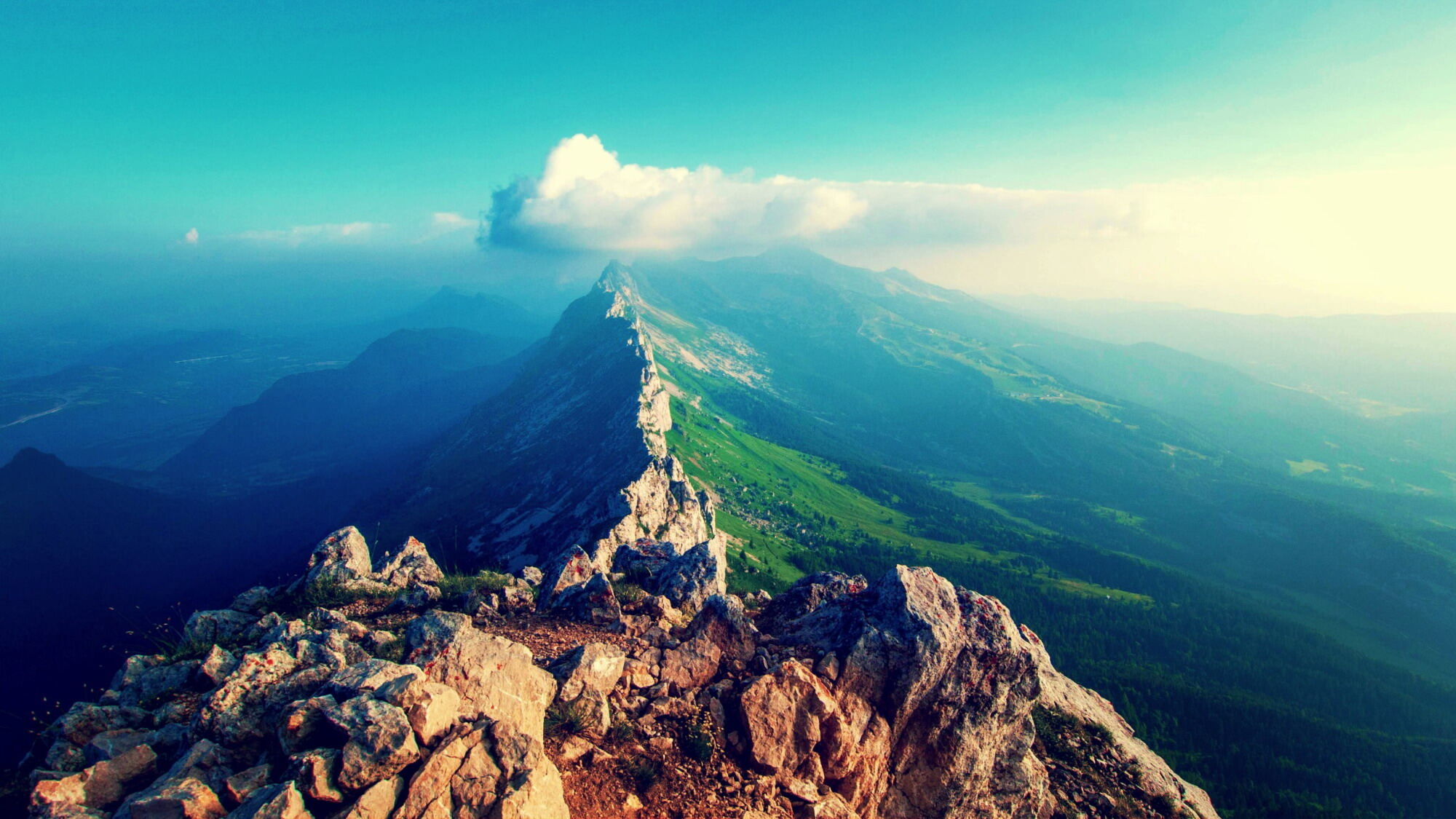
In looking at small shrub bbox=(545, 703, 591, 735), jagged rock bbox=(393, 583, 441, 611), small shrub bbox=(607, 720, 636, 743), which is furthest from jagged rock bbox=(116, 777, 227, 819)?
jagged rock bbox=(393, 583, 441, 611)

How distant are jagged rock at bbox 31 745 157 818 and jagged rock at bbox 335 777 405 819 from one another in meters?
7.02

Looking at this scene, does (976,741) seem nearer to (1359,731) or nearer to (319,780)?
(319,780)

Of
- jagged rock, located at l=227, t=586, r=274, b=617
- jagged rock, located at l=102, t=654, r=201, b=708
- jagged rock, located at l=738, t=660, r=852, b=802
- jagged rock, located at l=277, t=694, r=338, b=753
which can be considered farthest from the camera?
jagged rock, located at l=227, t=586, r=274, b=617

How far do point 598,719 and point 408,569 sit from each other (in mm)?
36070

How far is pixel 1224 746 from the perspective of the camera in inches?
4181

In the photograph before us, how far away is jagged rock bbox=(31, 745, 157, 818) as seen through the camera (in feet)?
43.7

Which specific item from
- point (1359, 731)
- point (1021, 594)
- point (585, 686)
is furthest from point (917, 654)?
point (1021, 594)

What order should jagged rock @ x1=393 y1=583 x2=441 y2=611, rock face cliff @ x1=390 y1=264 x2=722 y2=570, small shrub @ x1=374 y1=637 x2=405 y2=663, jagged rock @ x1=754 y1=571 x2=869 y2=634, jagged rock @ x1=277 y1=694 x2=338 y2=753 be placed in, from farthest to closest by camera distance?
rock face cliff @ x1=390 y1=264 x2=722 y2=570 → jagged rock @ x1=393 y1=583 x2=441 y2=611 → jagged rock @ x1=754 y1=571 x2=869 y2=634 → small shrub @ x1=374 y1=637 x2=405 y2=663 → jagged rock @ x1=277 y1=694 x2=338 y2=753

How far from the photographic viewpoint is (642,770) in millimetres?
17406

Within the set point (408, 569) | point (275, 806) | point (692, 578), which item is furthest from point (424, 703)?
point (408, 569)

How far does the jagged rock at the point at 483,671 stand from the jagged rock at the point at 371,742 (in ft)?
8.33

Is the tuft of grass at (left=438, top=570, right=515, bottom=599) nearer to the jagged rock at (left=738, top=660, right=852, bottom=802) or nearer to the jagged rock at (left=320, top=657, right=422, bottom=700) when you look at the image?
the jagged rock at (left=320, top=657, right=422, bottom=700)

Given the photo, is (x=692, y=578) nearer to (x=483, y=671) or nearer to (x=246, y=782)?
(x=483, y=671)

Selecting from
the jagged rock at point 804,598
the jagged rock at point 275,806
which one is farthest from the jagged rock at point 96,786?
the jagged rock at point 804,598
